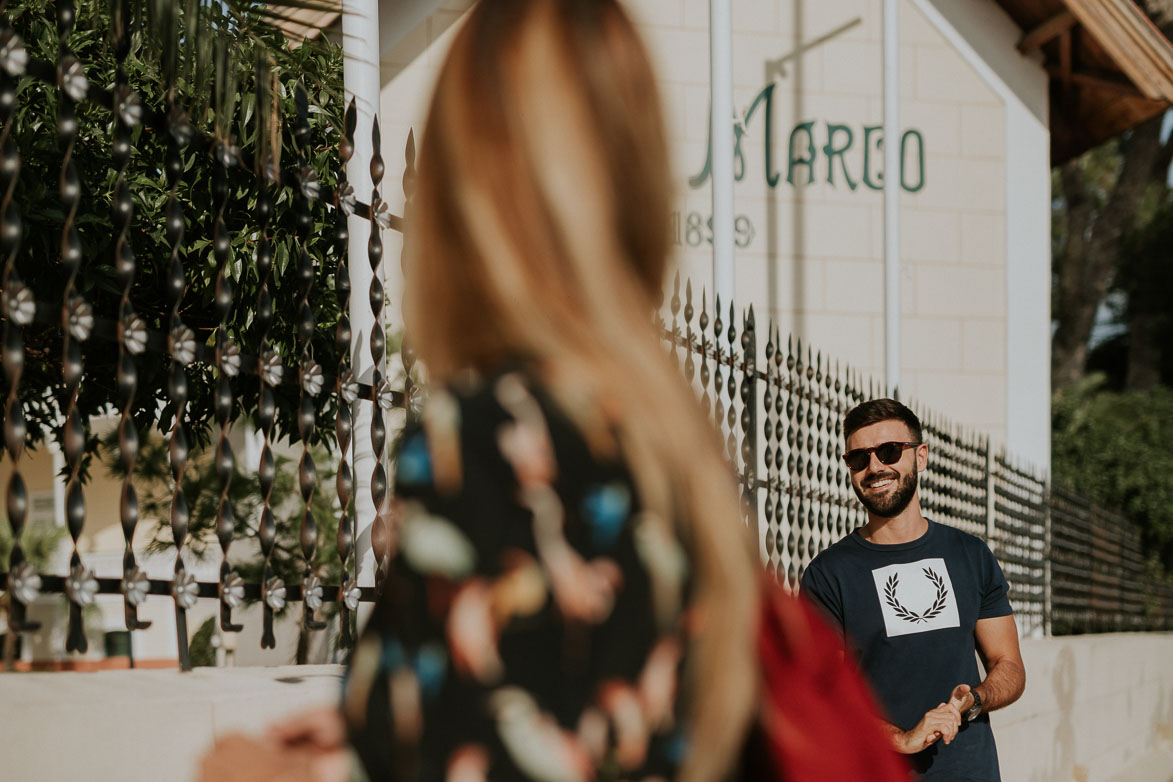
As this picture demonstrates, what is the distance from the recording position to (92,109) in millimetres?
5559

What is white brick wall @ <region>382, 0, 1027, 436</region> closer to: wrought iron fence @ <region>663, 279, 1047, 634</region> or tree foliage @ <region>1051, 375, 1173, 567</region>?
wrought iron fence @ <region>663, 279, 1047, 634</region>

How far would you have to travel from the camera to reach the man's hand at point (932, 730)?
135 inches

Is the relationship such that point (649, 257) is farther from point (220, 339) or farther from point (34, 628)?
point (220, 339)

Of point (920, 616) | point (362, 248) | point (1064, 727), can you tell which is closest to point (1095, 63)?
point (1064, 727)

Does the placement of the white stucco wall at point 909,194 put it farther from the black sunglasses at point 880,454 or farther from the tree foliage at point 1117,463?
the tree foliage at point 1117,463

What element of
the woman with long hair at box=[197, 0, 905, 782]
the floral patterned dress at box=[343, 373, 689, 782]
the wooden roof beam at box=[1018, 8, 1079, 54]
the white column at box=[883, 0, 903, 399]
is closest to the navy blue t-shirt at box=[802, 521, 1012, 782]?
the woman with long hair at box=[197, 0, 905, 782]

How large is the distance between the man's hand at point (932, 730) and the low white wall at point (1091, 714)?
3037 millimetres

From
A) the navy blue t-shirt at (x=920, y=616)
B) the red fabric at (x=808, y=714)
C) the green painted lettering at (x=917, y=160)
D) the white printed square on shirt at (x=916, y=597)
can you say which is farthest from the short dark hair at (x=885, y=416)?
the green painted lettering at (x=917, y=160)

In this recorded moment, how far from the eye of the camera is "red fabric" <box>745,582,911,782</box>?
40.6 inches

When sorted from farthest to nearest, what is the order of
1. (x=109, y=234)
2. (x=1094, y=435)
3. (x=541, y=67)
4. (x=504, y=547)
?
(x=1094, y=435)
(x=109, y=234)
(x=541, y=67)
(x=504, y=547)

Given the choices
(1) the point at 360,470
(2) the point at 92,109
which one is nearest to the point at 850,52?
(2) the point at 92,109

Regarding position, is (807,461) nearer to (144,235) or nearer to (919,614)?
(919,614)

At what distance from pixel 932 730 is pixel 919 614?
0.43 meters

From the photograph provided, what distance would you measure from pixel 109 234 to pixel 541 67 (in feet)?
14.9
